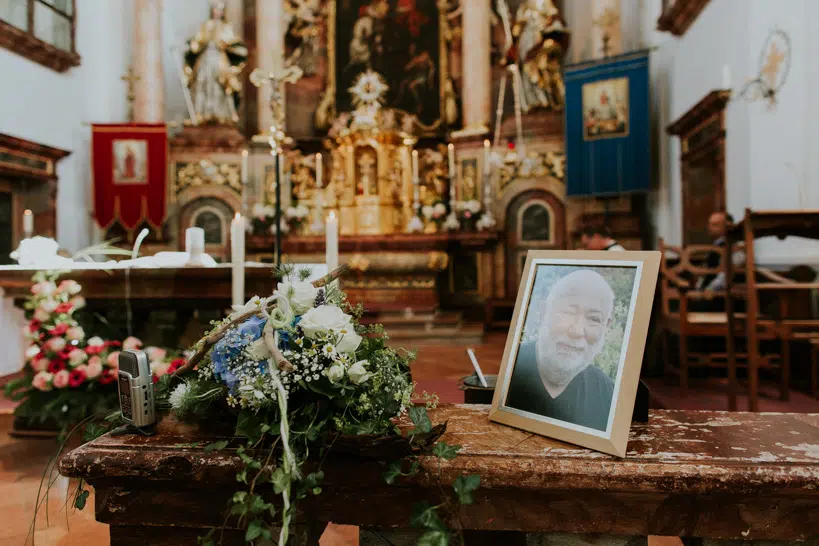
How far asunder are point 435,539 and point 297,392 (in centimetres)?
35

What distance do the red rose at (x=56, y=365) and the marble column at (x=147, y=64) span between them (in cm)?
694

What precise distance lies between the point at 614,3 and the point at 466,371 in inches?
226

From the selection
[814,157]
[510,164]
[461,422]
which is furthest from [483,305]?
[461,422]

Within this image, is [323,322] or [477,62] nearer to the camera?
[323,322]

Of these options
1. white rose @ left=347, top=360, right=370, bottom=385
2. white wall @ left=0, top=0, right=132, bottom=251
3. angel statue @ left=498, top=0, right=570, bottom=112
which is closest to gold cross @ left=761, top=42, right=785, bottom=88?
angel statue @ left=498, top=0, right=570, bottom=112

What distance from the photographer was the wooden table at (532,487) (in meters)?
1.06

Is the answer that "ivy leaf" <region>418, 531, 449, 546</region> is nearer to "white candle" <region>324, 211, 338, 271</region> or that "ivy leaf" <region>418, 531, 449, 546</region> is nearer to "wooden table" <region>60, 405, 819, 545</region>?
"wooden table" <region>60, 405, 819, 545</region>

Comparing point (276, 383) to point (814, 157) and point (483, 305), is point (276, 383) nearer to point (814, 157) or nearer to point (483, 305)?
point (814, 157)

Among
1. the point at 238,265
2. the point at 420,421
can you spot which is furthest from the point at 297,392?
the point at 238,265

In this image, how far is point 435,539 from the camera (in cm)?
97

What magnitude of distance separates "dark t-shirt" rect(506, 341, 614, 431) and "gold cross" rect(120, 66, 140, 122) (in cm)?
909

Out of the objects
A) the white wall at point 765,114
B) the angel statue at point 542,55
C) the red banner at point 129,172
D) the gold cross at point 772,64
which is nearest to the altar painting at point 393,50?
the angel statue at point 542,55

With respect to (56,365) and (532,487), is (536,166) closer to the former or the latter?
(56,365)

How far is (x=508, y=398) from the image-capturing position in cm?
132
